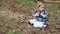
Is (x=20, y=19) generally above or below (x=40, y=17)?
below

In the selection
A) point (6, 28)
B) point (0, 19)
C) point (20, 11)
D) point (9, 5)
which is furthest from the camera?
point (9, 5)

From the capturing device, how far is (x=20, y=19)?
22.8 feet

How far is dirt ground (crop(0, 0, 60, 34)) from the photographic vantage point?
623 cm

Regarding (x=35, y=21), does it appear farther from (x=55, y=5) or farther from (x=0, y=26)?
(x=55, y=5)

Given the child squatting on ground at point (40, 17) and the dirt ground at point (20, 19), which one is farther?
the child squatting on ground at point (40, 17)

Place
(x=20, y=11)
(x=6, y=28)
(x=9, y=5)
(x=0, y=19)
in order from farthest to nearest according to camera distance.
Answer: (x=9, y=5), (x=20, y=11), (x=0, y=19), (x=6, y=28)

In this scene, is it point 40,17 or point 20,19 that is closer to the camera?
point 40,17

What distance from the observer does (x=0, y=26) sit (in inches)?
252

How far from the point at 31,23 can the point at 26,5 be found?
1953mm

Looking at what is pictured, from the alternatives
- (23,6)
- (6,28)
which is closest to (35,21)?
(6,28)

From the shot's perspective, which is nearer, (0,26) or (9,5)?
(0,26)

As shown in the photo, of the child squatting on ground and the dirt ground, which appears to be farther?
the child squatting on ground

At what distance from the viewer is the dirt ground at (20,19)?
623cm

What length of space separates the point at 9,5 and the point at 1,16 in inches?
52.1
